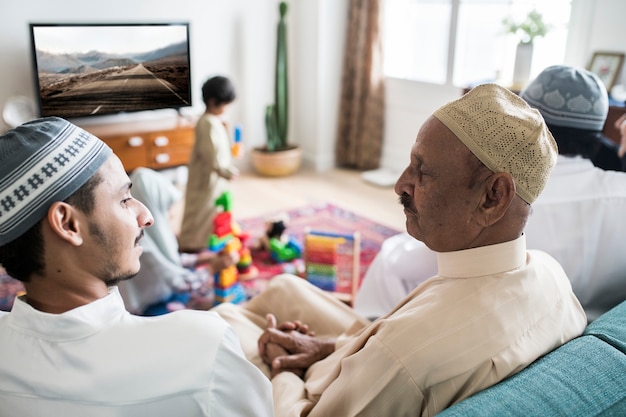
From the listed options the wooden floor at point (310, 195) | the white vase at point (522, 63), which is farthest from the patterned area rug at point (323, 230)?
the white vase at point (522, 63)

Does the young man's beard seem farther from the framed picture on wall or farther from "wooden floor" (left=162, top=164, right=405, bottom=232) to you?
the framed picture on wall

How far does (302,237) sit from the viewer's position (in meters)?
3.51

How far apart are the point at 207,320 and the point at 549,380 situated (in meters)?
0.57

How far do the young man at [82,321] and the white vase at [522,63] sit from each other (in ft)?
10.4

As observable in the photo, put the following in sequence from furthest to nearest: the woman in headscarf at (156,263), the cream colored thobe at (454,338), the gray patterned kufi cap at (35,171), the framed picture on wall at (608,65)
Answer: the framed picture on wall at (608,65)
the woman in headscarf at (156,263)
the cream colored thobe at (454,338)
the gray patterned kufi cap at (35,171)

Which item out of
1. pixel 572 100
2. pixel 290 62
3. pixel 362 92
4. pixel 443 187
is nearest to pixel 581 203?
pixel 572 100

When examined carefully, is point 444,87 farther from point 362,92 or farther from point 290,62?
point 290,62

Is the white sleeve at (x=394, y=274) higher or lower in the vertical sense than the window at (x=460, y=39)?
lower

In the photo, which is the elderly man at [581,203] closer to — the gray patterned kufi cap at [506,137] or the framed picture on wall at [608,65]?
the gray patterned kufi cap at [506,137]

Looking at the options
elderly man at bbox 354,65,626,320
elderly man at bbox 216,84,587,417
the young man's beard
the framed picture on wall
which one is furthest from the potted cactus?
the young man's beard

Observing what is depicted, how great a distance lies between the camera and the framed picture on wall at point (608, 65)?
10.8ft

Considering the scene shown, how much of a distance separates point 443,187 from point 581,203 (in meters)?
0.73

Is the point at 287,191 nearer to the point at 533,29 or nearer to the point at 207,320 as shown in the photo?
the point at 533,29

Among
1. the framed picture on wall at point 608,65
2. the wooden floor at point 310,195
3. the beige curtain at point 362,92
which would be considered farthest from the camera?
the beige curtain at point 362,92
